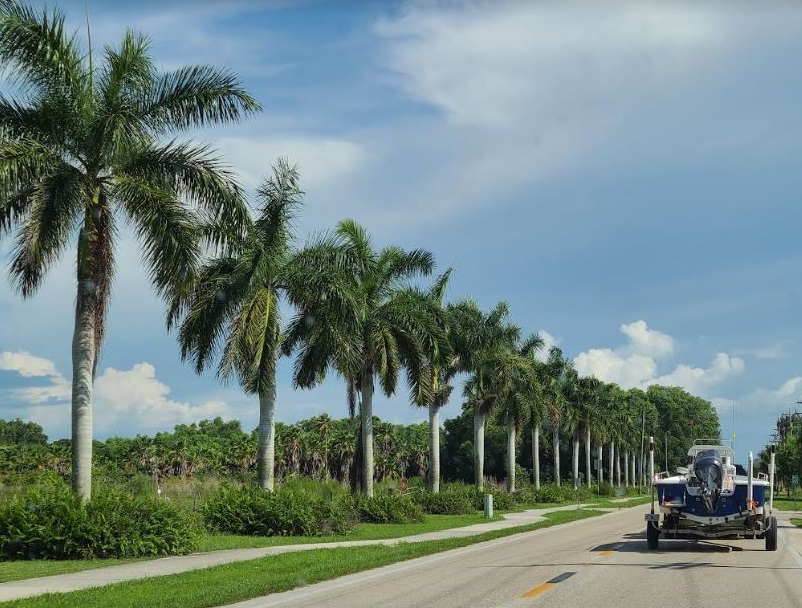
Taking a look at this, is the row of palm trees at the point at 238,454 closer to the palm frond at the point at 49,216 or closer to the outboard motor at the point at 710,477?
the palm frond at the point at 49,216

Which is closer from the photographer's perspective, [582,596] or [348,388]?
[582,596]

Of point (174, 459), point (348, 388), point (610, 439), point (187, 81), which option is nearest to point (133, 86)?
point (187, 81)

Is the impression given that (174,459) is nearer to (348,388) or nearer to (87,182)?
(348,388)

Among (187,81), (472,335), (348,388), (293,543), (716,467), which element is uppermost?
(187,81)

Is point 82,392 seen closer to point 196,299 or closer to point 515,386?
point 196,299

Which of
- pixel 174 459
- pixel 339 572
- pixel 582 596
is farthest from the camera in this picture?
pixel 174 459

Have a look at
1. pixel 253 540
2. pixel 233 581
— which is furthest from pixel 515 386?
pixel 233 581

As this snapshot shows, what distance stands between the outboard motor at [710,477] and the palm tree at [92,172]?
38.6ft

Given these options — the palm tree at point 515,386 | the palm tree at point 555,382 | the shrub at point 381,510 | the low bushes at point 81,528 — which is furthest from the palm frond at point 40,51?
the palm tree at point 555,382

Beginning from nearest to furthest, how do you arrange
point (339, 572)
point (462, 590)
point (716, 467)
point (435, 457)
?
point (462, 590) → point (339, 572) → point (716, 467) → point (435, 457)

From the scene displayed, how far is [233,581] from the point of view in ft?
49.3

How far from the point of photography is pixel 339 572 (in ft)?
55.0

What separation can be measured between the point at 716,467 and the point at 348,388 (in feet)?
64.8

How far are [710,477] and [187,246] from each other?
12.4 metres
